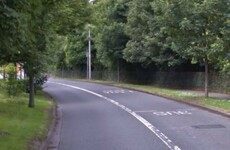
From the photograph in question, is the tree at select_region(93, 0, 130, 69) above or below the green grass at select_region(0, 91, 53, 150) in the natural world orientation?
above

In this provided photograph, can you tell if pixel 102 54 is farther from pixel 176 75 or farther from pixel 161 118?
pixel 161 118

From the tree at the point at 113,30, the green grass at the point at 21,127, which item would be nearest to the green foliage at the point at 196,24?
the green grass at the point at 21,127

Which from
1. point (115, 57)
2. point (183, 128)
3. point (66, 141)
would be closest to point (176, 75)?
point (115, 57)

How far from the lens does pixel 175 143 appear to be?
11.9 meters

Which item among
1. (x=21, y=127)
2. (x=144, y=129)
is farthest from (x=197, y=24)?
(x=21, y=127)

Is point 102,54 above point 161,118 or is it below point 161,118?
above

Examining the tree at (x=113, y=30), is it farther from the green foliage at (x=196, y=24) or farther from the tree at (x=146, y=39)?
the green foliage at (x=196, y=24)

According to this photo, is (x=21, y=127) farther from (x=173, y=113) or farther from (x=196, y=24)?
(x=196, y=24)

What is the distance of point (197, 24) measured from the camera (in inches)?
968

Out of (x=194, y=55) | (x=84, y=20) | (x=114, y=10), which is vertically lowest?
(x=194, y=55)

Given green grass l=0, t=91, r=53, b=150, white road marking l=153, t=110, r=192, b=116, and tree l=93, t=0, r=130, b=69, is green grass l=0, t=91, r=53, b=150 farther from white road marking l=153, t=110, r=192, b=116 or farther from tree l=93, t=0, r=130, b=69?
tree l=93, t=0, r=130, b=69

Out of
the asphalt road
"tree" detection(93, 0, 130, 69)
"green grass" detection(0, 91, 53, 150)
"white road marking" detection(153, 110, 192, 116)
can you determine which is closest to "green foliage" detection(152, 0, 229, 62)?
the asphalt road

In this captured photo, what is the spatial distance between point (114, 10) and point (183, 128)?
38004mm

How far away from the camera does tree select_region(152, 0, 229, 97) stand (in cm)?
2420
